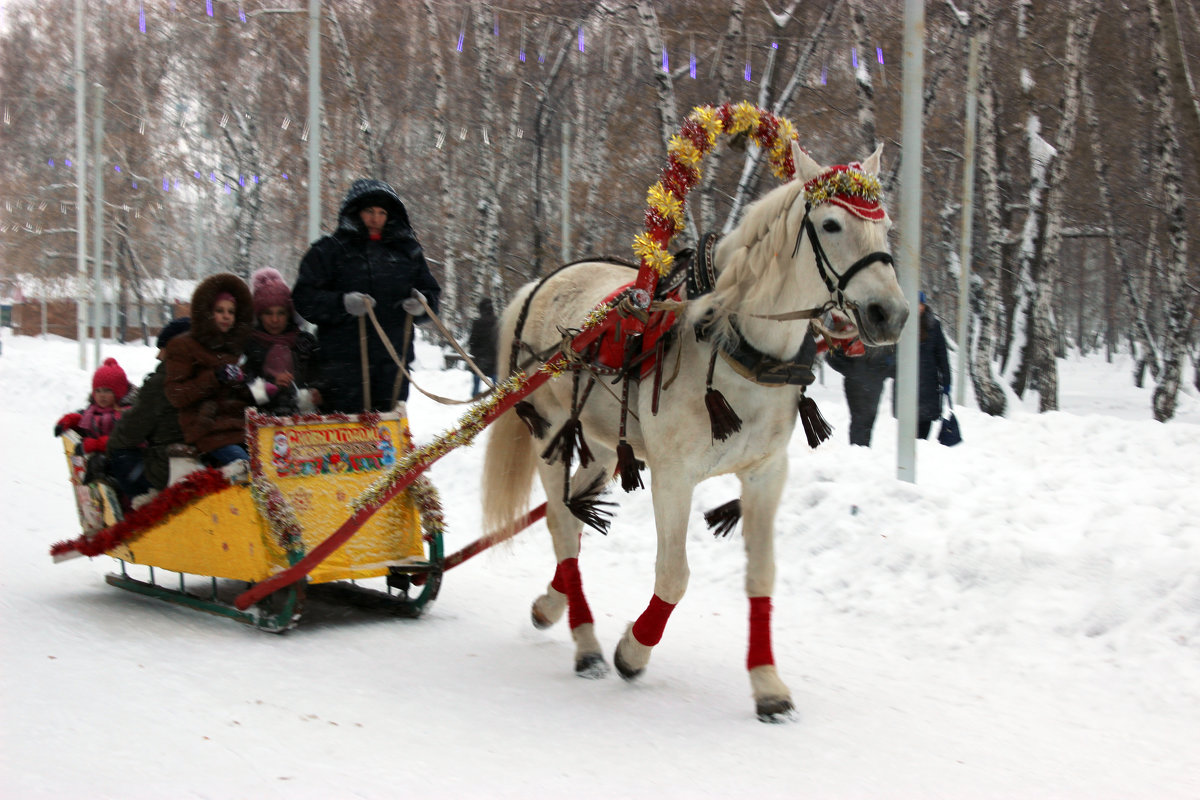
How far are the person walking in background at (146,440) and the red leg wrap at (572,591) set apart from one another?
221cm

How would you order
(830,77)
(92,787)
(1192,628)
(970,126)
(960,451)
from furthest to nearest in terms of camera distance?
1. (830,77)
2. (970,126)
3. (960,451)
4. (1192,628)
5. (92,787)

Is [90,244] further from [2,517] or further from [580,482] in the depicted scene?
[580,482]

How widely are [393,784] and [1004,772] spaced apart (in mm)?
2108

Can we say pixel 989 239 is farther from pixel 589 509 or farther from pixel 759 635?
pixel 759 635

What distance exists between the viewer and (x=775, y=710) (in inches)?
155

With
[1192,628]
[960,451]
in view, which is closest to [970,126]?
[960,451]

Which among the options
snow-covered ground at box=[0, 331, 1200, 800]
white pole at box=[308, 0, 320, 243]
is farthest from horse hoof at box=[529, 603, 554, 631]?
white pole at box=[308, 0, 320, 243]

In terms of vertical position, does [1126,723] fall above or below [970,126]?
below

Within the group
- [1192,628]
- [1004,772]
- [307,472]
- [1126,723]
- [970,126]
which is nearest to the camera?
[1004,772]

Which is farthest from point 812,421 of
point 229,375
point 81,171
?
point 81,171

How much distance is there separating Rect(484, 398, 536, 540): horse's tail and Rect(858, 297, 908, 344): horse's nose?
262 centimetres

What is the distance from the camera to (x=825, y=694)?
14.3ft

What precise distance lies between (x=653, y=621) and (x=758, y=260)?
158 centimetres

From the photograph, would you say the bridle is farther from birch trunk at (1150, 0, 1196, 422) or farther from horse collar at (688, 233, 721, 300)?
birch trunk at (1150, 0, 1196, 422)
